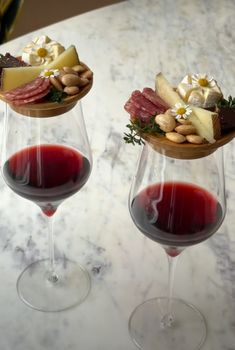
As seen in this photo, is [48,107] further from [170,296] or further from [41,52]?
[170,296]

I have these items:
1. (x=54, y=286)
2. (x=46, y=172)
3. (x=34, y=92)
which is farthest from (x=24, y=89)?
(x=54, y=286)

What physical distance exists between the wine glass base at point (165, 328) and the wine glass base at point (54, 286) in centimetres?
10

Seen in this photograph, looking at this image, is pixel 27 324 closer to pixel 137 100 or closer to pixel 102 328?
pixel 102 328

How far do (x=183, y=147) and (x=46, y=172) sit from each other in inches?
9.5

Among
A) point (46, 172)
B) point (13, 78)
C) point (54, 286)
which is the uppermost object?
point (13, 78)

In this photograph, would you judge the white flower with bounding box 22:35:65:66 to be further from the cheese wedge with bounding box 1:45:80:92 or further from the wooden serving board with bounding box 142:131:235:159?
the wooden serving board with bounding box 142:131:235:159

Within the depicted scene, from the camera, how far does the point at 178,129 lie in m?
0.79

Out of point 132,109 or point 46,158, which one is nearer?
point 132,109

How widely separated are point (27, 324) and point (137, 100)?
14.7 inches

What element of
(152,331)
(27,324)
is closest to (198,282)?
(152,331)

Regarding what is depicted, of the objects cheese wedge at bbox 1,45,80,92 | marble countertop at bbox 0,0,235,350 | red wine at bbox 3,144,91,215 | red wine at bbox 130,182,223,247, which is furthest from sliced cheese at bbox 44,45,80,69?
marble countertop at bbox 0,0,235,350

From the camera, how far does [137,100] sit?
83 centimetres

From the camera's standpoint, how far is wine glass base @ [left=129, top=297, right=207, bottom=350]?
3.10ft

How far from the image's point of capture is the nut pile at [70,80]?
87 cm
